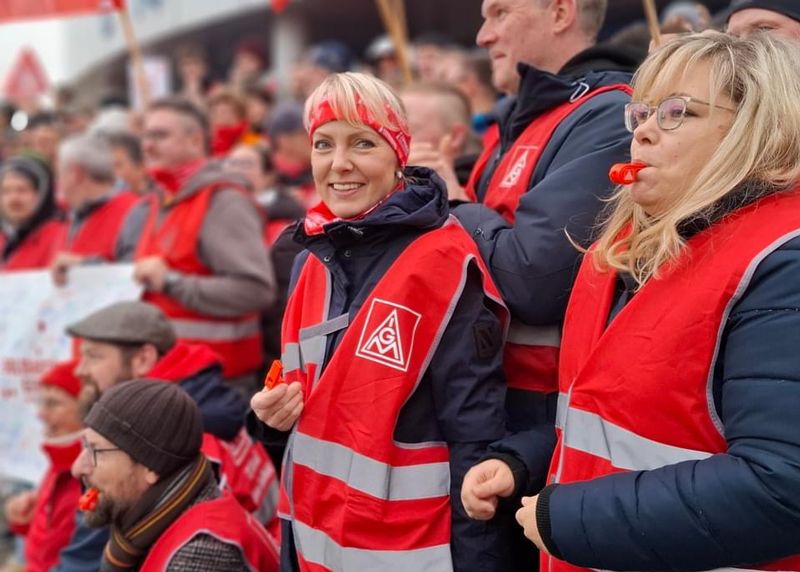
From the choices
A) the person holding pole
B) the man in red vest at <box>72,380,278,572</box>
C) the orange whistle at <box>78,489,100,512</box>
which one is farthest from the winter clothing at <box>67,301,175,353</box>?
the person holding pole

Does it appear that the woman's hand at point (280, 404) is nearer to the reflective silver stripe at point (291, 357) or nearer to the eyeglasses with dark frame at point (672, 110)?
the reflective silver stripe at point (291, 357)

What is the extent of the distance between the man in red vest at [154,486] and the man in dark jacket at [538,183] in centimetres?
101

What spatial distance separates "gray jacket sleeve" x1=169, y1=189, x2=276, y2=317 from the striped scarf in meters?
1.63

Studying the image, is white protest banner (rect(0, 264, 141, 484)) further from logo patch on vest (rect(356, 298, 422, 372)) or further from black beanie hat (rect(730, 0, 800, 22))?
black beanie hat (rect(730, 0, 800, 22))

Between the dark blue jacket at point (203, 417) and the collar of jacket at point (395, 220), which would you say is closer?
the collar of jacket at point (395, 220)

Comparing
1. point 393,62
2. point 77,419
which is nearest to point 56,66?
point 393,62

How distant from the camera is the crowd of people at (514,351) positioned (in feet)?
6.73

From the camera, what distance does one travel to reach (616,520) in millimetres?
2080

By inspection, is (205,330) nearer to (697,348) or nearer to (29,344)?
(29,344)

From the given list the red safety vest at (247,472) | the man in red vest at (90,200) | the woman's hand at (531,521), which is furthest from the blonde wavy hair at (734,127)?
the man in red vest at (90,200)

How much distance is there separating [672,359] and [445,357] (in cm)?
74

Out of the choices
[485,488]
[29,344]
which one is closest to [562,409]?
[485,488]

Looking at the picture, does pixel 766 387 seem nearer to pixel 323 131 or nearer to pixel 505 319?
pixel 505 319

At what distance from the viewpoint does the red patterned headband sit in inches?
110
